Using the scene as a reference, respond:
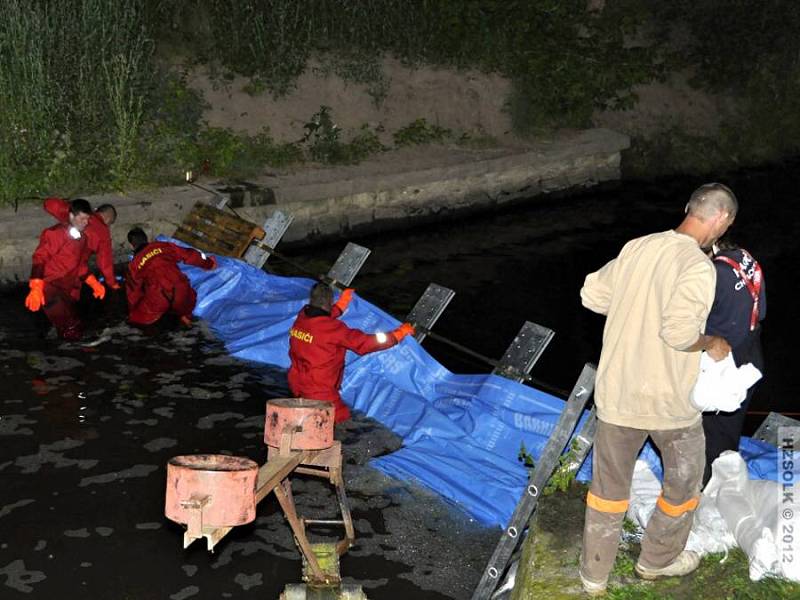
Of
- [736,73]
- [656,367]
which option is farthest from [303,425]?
[736,73]

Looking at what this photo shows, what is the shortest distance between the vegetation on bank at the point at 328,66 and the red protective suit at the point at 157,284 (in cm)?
319

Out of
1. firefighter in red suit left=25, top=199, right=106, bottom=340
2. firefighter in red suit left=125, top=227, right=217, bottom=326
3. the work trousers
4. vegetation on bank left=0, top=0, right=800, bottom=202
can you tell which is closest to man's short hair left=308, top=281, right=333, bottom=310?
firefighter in red suit left=125, top=227, right=217, bottom=326

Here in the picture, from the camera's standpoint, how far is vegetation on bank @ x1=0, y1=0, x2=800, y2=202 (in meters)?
14.2

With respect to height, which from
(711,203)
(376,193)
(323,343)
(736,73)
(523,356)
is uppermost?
(711,203)

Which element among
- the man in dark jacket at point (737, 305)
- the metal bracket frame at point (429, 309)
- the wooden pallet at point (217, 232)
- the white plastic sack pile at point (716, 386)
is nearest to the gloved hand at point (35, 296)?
the wooden pallet at point (217, 232)

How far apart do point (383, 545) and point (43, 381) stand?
4.12 m

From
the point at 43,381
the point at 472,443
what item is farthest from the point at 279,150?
the point at 472,443

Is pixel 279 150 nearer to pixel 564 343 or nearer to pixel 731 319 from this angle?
pixel 564 343

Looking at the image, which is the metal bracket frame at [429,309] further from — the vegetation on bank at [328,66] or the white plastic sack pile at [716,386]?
the vegetation on bank at [328,66]

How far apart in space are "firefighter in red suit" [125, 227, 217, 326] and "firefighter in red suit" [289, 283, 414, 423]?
2722mm

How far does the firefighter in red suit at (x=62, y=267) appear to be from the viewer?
10555 mm

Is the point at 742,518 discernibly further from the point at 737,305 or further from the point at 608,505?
the point at 737,305

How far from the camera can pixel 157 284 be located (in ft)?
35.4

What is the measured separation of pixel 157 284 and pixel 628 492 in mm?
6862
